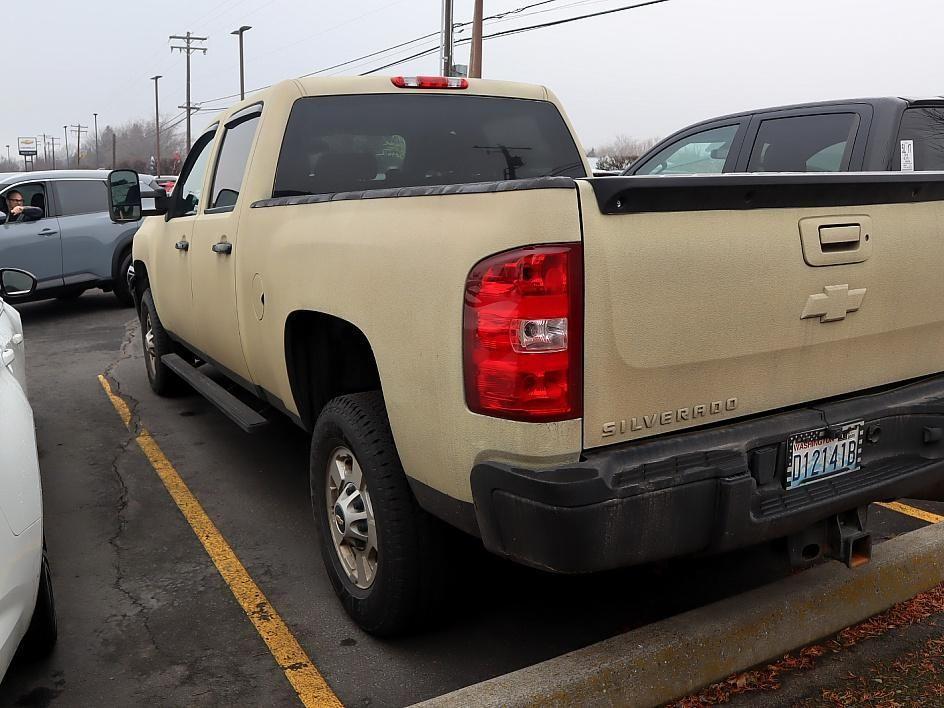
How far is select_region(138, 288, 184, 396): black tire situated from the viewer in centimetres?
632

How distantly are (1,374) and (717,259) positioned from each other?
2318 millimetres

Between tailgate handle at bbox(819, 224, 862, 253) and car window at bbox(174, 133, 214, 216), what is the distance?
363 cm

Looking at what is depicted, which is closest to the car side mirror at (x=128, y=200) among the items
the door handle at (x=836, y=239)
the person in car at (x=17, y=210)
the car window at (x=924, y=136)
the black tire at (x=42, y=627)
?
the black tire at (x=42, y=627)

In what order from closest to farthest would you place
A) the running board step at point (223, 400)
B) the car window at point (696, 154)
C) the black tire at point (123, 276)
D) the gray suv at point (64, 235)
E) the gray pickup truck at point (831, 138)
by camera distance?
1. the running board step at point (223, 400)
2. the gray pickup truck at point (831, 138)
3. the car window at point (696, 154)
4. the gray suv at point (64, 235)
5. the black tire at point (123, 276)

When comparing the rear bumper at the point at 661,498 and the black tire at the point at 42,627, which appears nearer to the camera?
the rear bumper at the point at 661,498

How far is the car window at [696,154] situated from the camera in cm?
624

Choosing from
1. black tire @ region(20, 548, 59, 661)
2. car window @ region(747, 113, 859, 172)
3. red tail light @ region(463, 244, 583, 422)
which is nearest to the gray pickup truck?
car window @ region(747, 113, 859, 172)

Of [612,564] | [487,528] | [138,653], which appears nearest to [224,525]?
[138,653]

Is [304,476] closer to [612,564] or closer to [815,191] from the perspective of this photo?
[612,564]

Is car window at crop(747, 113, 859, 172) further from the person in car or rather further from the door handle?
the person in car

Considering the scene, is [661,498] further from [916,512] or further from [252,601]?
[916,512]

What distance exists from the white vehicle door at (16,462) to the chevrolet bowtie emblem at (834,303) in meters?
2.28

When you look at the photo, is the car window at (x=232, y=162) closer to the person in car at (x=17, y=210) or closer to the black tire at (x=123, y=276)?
the person in car at (x=17, y=210)

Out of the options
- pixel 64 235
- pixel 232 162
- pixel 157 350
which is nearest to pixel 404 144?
pixel 232 162
